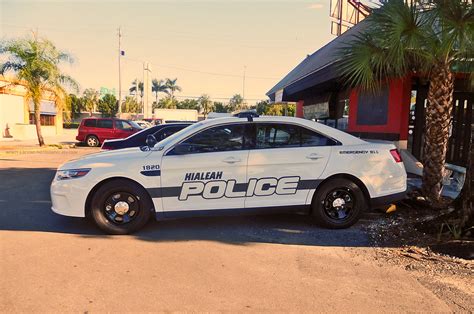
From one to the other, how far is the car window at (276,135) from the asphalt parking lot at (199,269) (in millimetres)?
1220

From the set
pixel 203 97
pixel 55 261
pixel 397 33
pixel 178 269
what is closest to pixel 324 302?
pixel 178 269

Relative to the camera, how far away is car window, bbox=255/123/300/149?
219 inches

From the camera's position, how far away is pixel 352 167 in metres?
5.59

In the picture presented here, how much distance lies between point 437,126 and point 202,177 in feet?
12.6

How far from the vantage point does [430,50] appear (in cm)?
588

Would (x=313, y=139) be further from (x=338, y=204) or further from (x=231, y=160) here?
(x=231, y=160)

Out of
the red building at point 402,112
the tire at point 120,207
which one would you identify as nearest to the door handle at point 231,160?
the tire at point 120,207

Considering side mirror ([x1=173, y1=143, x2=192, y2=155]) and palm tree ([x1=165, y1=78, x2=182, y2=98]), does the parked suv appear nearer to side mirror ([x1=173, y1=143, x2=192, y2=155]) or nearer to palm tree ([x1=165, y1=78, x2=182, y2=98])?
side mirror ([x1=173, y1=143, x2=192, y2=155])

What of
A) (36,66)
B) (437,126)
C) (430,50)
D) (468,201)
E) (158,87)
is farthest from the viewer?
(158,87)

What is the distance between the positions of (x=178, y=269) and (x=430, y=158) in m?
4.57

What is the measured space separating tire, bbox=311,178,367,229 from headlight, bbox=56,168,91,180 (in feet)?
10.3

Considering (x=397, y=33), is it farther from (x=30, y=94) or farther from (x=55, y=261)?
(x=30, y=94)

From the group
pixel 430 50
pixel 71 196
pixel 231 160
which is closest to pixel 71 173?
pixel 71 196

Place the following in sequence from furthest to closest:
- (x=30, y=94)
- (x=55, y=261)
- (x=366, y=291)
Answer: (x=30, y=94)
(x=55, y=261)
(x=366, y=291)
